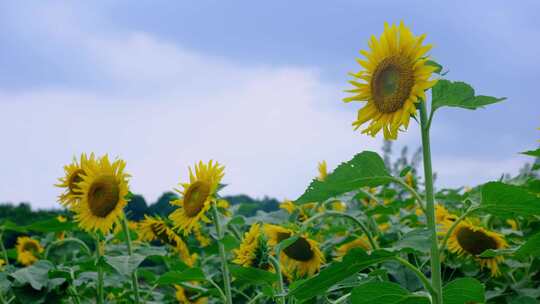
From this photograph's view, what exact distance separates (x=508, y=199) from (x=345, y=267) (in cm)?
45

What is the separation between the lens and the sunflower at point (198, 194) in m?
2.79

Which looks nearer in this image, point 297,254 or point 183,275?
point 183,275

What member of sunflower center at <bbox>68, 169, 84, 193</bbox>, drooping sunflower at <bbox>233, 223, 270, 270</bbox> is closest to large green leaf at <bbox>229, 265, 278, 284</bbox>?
drooping sunflower at <bbox>233, 223, 270, 270</bbox>

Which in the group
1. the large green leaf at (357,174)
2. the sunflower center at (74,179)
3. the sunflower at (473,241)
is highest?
the sunflower center at (74,179)

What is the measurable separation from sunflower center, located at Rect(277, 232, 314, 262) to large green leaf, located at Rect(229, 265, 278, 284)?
424 mm

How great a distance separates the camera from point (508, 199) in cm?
177

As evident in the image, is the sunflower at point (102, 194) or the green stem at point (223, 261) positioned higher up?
the sunflower at point (102, 194)

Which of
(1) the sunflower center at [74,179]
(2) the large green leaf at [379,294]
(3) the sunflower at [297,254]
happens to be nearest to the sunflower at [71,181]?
(1) the sunflower center at [74,179]

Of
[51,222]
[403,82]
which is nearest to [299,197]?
[403,82]

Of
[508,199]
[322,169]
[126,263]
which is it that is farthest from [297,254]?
[322,169]

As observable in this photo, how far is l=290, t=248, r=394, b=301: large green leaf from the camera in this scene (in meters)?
1.71

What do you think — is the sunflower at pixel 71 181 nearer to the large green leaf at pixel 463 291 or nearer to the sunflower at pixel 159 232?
the sunflower at pixel 159 232

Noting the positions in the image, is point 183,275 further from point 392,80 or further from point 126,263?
point 392,80

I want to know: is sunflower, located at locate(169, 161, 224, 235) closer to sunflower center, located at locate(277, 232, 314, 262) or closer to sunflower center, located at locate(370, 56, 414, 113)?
sunflower center, located at locate(277, 232, 314, 262)
